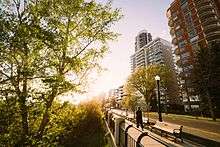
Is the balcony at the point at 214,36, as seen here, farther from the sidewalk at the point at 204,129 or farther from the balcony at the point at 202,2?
the sidewalk at the point at 204,129

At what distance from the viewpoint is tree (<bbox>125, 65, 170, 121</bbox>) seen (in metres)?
66.9

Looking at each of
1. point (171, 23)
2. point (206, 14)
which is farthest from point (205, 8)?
point (171, 23)

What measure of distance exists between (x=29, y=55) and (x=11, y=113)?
13.7 ft

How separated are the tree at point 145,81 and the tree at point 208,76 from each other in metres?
27.7

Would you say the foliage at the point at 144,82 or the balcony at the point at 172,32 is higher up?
the balcony at the point at 172,32

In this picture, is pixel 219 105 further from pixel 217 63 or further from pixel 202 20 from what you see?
pixel 202 20

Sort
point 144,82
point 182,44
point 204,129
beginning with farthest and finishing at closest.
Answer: point 182,44
point 144,82
point 204,129

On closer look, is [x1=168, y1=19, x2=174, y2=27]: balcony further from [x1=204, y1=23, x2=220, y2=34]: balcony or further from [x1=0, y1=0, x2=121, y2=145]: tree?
[x1=0, y1=0, x2=121, y2=145]: tree

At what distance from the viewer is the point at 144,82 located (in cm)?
6725

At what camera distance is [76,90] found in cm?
1408

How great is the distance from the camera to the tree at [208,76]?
3644 centimetres

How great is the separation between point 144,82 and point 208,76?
31.3 metres

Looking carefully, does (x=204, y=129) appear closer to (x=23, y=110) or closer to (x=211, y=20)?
(x=23, y=110)

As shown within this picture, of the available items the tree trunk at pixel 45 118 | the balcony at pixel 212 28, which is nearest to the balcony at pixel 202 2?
the balcony at pixel 212 28
